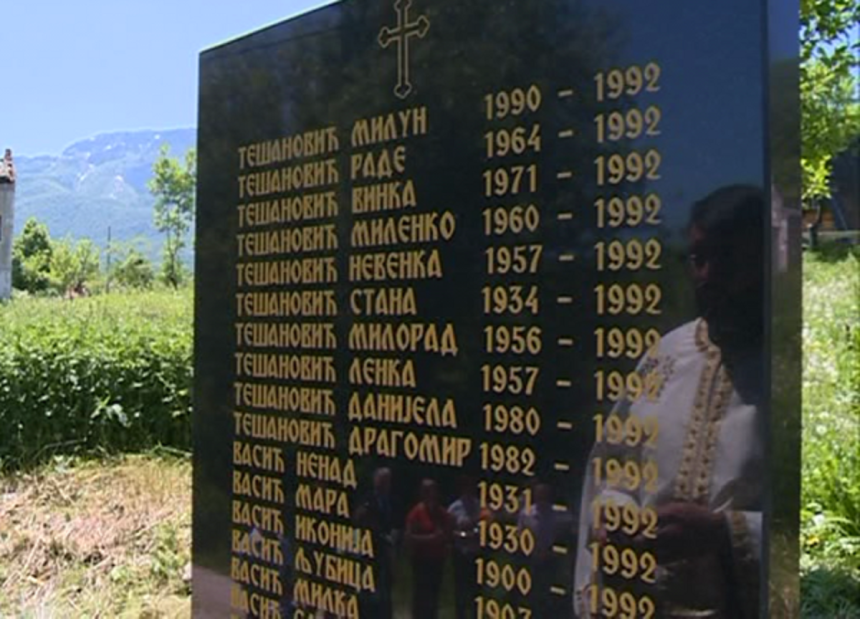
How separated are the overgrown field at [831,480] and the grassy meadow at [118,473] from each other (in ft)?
0.04

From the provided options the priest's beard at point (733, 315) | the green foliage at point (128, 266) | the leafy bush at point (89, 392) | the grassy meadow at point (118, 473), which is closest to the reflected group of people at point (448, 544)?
the priest's beard at point (733, 315)

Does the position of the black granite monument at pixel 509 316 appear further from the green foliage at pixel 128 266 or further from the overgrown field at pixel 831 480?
the green foliage at pixel 128 266

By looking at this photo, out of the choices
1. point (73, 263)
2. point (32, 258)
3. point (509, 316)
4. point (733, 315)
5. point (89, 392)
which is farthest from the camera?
point (32, 258)

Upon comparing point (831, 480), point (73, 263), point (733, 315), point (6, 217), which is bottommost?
point (831, 480)

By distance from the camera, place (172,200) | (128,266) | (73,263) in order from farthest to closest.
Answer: (172,200), (73,263), (128,266)

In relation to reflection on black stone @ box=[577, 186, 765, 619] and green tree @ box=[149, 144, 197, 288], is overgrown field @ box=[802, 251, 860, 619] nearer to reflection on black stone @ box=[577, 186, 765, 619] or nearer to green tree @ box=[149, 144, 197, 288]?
reflection on black stone @ box=[577, 186, 765, 619]

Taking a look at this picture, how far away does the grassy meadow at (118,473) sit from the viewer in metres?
4.35

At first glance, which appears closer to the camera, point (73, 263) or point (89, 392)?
point (89, 392)

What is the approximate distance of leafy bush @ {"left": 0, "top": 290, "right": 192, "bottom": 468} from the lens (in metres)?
6.43

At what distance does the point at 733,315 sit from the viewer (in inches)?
66.3

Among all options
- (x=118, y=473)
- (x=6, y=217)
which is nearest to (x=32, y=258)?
(x=6, y=217)

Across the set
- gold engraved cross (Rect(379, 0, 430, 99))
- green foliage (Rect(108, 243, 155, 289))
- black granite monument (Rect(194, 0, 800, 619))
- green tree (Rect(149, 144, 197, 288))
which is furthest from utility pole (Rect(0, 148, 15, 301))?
gold engraved cross (Rect(379, 0, 430, 99))

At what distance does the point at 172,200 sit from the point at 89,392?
39.3 m

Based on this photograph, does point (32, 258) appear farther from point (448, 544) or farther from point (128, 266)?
point (448, 544)
